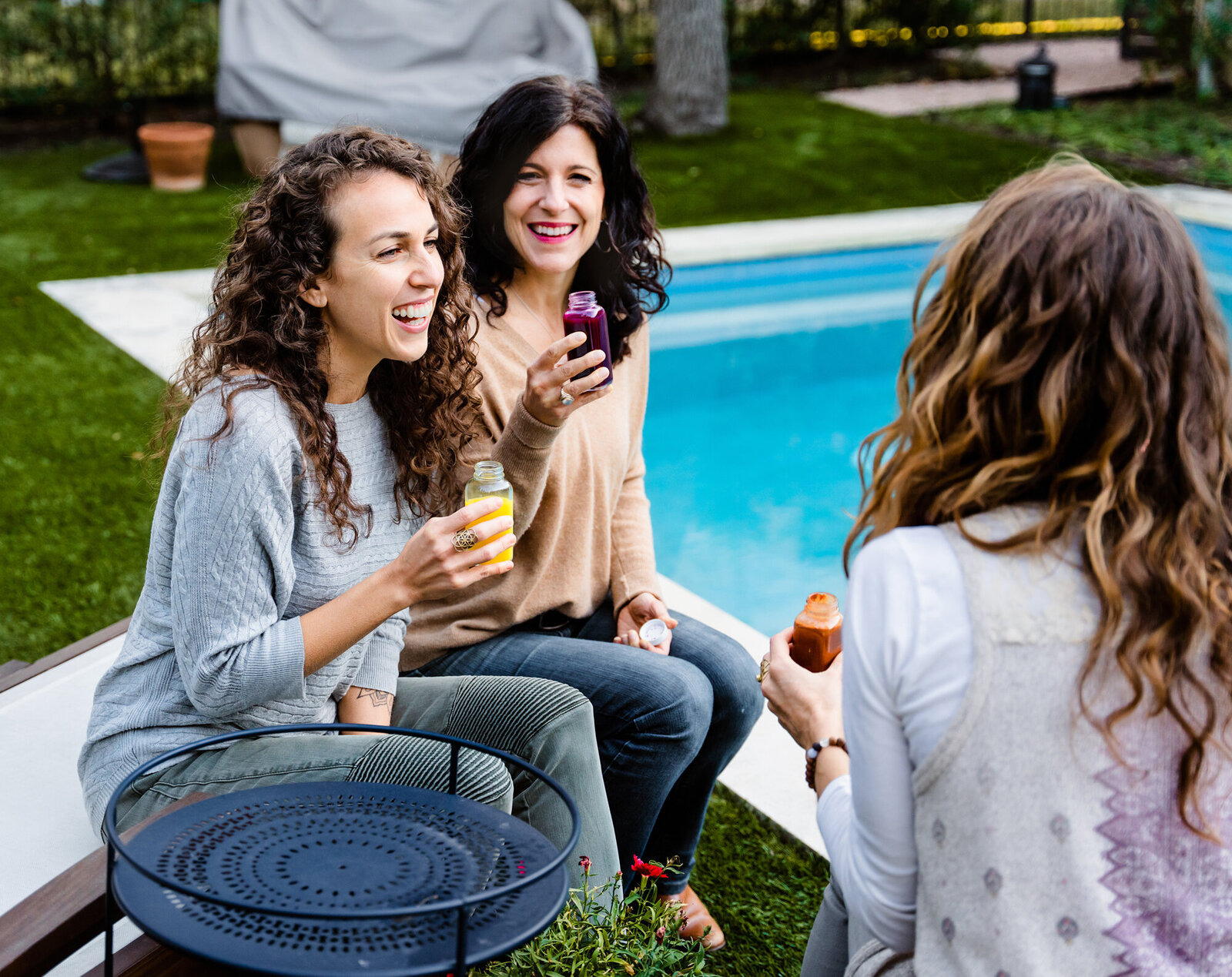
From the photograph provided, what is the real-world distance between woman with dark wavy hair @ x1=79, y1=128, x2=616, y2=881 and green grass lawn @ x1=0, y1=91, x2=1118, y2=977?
0.57 m

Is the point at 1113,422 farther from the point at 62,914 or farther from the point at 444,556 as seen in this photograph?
the point at 62,914

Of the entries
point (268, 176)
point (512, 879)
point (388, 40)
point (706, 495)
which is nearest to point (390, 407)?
point (268, 176)

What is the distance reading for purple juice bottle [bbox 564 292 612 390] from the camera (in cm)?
225

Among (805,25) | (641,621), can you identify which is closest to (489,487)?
(641,621)

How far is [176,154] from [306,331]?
25.7 feet

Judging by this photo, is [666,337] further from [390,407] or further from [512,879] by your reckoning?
[512,879]

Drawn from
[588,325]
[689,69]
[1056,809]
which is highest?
[689,69]

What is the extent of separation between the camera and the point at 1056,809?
1255 mm

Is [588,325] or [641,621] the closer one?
[588,325]

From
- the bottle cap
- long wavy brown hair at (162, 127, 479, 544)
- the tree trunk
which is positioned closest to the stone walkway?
the tree trunk

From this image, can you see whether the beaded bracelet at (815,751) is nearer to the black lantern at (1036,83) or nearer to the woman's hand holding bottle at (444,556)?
the woman's hand holding bottle at (444,556)

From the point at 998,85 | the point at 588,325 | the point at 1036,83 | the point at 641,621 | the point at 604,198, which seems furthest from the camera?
the point at 998,85

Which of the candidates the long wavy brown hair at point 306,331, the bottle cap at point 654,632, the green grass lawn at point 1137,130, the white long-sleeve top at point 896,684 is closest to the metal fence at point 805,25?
the green grass lawn at point 1137,130

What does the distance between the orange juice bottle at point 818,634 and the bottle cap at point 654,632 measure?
71cm
